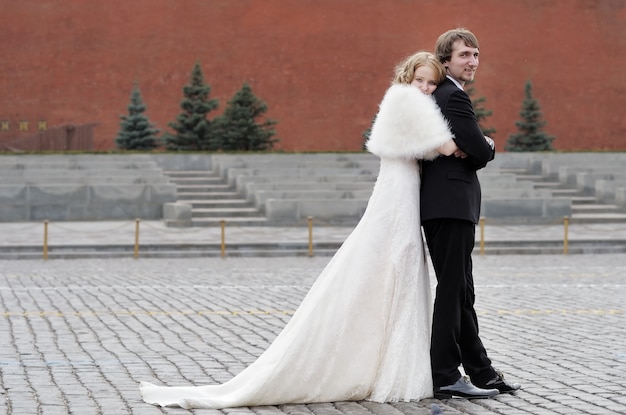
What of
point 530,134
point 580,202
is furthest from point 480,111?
point 580,202

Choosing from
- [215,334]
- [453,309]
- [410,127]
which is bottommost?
[215,334]

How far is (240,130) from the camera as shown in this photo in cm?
3000

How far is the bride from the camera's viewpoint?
5.21 meters

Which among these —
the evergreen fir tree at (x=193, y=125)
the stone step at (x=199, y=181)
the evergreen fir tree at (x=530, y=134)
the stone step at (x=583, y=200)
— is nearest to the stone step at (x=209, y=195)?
the stone step at (x=199, y=181)

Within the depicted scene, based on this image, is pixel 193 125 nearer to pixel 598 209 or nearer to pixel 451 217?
pixel 598 209

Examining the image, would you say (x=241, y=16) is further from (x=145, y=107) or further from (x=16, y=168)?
(x=16, y=168)

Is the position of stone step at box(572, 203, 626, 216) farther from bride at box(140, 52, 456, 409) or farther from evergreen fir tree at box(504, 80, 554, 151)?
bride at box(140, 52, 456, 409)

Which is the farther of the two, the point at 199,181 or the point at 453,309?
the point at 199,181

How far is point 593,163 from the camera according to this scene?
28547mm

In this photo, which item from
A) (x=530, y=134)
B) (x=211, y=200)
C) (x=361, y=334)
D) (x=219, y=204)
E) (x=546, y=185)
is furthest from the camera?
(x=530, y=134)

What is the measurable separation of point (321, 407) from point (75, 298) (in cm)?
544

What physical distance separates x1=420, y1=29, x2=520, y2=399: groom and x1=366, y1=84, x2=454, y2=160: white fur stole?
7 cm

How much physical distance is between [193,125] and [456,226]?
85.4 ft

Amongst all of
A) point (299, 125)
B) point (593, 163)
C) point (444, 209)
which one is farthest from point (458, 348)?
point (299, 125)
